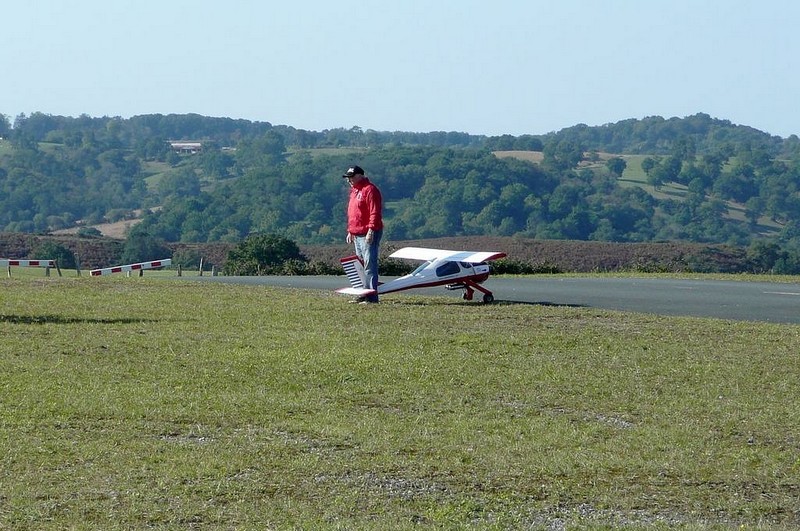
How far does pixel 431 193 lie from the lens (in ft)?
331

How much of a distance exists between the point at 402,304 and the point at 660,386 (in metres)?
7.64

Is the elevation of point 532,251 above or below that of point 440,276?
below

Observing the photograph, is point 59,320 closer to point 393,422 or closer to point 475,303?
point 475,303

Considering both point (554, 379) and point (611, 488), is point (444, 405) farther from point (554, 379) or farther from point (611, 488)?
point (611, 488)

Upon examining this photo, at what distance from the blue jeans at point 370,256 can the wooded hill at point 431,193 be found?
132 ft

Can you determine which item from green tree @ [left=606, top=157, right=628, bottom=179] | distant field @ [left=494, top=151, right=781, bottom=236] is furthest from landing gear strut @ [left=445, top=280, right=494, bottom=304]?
green tree @ [left=606, top=157, right=628, bottom=179]

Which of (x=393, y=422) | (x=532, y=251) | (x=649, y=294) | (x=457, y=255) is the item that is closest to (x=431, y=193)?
(x=532, y=251)

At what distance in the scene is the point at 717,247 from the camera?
193 ft

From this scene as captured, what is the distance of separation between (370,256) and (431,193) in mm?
82543

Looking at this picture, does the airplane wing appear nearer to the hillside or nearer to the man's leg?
the man's leg

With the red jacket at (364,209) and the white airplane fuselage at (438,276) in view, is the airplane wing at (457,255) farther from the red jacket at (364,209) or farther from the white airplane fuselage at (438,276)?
the red jacket at (364,209)

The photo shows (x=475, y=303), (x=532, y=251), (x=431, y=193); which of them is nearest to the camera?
(x=475, y=303)

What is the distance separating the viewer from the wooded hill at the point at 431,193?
305 feet

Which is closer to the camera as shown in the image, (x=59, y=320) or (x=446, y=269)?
(x=59, y=320)
